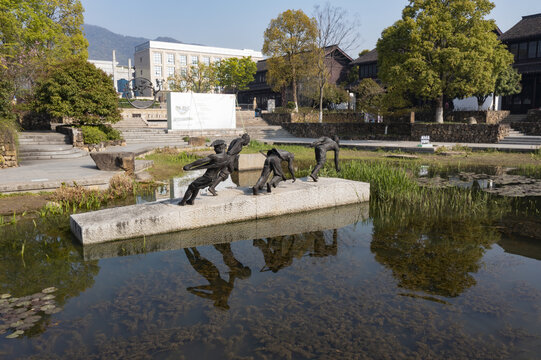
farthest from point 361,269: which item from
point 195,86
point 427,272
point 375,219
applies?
point 195,86

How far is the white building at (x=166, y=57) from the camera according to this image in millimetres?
79000

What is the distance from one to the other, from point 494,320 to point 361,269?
178 centimetres

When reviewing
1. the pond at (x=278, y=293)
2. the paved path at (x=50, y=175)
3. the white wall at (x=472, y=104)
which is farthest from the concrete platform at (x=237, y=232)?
the white wall at (x=472, y=104)

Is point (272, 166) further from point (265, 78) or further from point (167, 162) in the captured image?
point (265, 78)

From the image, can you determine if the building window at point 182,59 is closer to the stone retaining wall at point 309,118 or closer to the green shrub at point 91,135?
the stone retaining wall at point 309,118

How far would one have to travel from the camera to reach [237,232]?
7102 millimetres

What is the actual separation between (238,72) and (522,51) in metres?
34.8

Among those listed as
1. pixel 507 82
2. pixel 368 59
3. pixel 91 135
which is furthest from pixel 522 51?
pixel 91 135

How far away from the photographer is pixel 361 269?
5480 mm

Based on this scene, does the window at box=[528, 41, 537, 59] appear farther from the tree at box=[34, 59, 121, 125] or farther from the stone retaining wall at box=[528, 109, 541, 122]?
the tree at box=[34, 59, 121, 125]

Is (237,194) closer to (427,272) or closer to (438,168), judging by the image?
(427,272)

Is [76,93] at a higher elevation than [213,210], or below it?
higher

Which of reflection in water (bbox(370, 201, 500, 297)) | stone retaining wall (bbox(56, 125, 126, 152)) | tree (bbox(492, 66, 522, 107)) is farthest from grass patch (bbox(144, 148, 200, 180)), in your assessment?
tree (bbox(492, 66, 522, 107))

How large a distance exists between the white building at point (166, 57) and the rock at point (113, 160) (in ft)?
226
